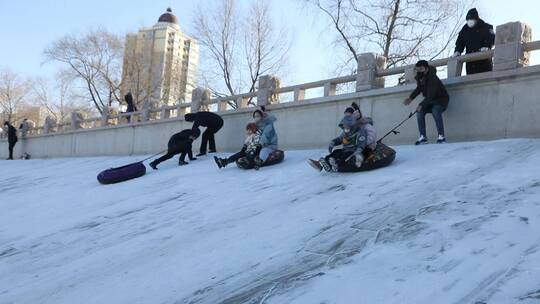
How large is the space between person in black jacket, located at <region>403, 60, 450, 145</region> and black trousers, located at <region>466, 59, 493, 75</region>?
3.19 ft

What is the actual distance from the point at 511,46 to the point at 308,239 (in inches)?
227

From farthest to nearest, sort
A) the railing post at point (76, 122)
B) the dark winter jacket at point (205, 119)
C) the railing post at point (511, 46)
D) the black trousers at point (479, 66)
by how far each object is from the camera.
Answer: the railing post at point (76, 122), the dark winter jacket at point (205, 119), the black trousers at point (479, 66), the railing post at point (511, 46)

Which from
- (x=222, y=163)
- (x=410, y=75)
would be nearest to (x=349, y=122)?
(x=410, y=75)

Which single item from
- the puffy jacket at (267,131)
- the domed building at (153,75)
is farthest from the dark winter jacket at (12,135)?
the puffy jacket at (267,131)

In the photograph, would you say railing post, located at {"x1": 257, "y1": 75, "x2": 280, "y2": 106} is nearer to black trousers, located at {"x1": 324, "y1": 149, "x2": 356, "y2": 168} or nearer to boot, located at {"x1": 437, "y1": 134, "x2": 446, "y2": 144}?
boot, located at {"x1": 437, "y1": 134, "x2": 446, "y2": 144}

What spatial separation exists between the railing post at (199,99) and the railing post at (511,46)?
9352mm

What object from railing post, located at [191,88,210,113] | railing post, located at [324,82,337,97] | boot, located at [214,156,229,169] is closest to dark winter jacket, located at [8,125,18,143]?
railing post, located at [191,88,210,113]

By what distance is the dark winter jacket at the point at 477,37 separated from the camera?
923 cm

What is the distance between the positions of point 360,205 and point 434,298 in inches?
99.1

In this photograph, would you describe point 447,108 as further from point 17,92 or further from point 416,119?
point 17,92

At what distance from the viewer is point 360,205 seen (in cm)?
560

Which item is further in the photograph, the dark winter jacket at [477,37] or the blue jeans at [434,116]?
the dark winter jacket at [477,37]

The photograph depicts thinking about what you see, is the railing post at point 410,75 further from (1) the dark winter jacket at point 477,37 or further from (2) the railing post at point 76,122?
(2) the railing post at point 76,122

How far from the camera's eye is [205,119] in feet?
40.9
